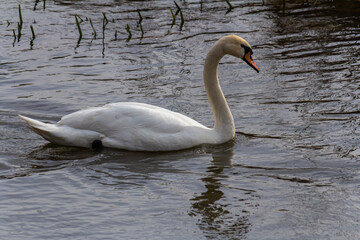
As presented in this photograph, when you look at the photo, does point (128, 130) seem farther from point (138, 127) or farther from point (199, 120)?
point (199, 120)

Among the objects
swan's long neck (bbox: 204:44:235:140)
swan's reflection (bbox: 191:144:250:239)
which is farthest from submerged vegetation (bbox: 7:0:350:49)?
swan's reflection (bbox: 191:144:250:239)

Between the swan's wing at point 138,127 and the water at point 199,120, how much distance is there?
5.2 inches

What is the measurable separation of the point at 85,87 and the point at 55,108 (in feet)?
3.37

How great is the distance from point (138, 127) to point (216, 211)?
1858 millimetres

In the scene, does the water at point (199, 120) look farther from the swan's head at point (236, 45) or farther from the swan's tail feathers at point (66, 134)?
the swan's head at point (236, 45)

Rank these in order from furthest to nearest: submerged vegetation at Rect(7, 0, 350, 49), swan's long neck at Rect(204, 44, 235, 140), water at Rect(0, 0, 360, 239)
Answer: submerged vegetation at Rect(7, 0, 350, 49) < swan's long neck at Rect(204, 44, 235, 140) < water at Rect(0, 0, 360, 239)

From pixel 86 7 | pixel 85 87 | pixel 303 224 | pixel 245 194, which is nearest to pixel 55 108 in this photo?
pixel 85 87

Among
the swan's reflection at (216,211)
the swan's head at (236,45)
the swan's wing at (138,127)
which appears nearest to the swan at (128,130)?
the swan's wing at (138,127)

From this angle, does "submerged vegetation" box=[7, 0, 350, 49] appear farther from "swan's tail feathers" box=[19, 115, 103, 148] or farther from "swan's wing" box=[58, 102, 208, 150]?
"swan's wing" box=[58, 102, 208, 150]

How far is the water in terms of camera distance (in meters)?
5.76

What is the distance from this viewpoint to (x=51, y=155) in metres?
7.63

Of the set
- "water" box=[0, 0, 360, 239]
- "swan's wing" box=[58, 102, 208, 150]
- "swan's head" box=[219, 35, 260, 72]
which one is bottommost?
"water" box=[0, 0, 360, 239]

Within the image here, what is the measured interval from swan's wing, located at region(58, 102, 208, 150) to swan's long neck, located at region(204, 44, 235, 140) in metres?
0.31

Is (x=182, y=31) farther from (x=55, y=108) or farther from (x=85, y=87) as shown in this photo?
(x=55, y=108)
